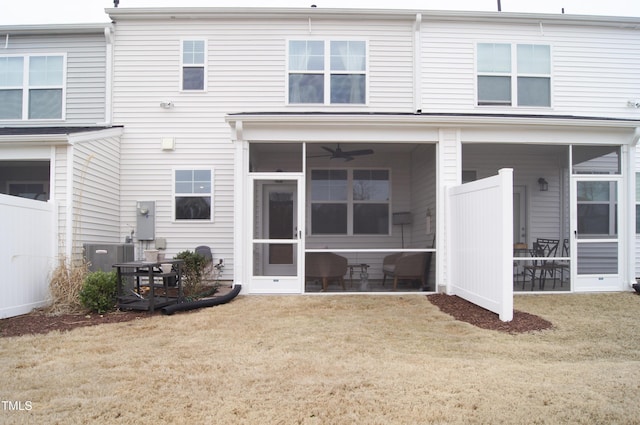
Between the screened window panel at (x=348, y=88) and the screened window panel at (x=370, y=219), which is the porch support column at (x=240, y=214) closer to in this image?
the screened window panel at (x=348, y=88)

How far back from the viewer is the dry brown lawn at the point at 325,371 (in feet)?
10.3

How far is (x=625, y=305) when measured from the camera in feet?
23.1

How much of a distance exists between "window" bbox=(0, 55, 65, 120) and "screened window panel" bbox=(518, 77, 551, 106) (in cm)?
996

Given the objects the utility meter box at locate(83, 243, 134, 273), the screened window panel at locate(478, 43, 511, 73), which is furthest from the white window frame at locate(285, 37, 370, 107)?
the utility meter box at locate(83, 243, 134, 273)

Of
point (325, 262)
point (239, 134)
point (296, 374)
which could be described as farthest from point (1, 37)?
point (296, 374)

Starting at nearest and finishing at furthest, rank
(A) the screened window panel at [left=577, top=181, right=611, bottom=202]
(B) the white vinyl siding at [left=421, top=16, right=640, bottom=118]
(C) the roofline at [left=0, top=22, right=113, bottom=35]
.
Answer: (A) the screened window panel at [left=577, top=181, right=611, bottom=202] < (C) the roofline at [left=0, top=22, right=113, bottom=35] < (B) the white vinyl siding at [left=421, top=16, right=640, bottom=118]

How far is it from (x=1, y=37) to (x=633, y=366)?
12449 millimetres

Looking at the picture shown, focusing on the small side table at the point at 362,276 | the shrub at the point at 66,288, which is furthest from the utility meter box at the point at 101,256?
the small side table at the point at 362,276

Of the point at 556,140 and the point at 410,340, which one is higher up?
the point at 556,140

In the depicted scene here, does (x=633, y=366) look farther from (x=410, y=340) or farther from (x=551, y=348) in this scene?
(x=410, y=340)

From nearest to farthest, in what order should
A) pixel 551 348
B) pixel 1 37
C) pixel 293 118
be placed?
pixel 551 348
pixel 293 118
pixel 1 37

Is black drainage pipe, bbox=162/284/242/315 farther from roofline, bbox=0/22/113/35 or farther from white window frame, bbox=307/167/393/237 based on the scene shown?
roofline, bbox=0/22/113/35

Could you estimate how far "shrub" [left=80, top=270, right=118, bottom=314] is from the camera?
6.62 m

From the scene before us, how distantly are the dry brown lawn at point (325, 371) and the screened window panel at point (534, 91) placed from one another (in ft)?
17.3
